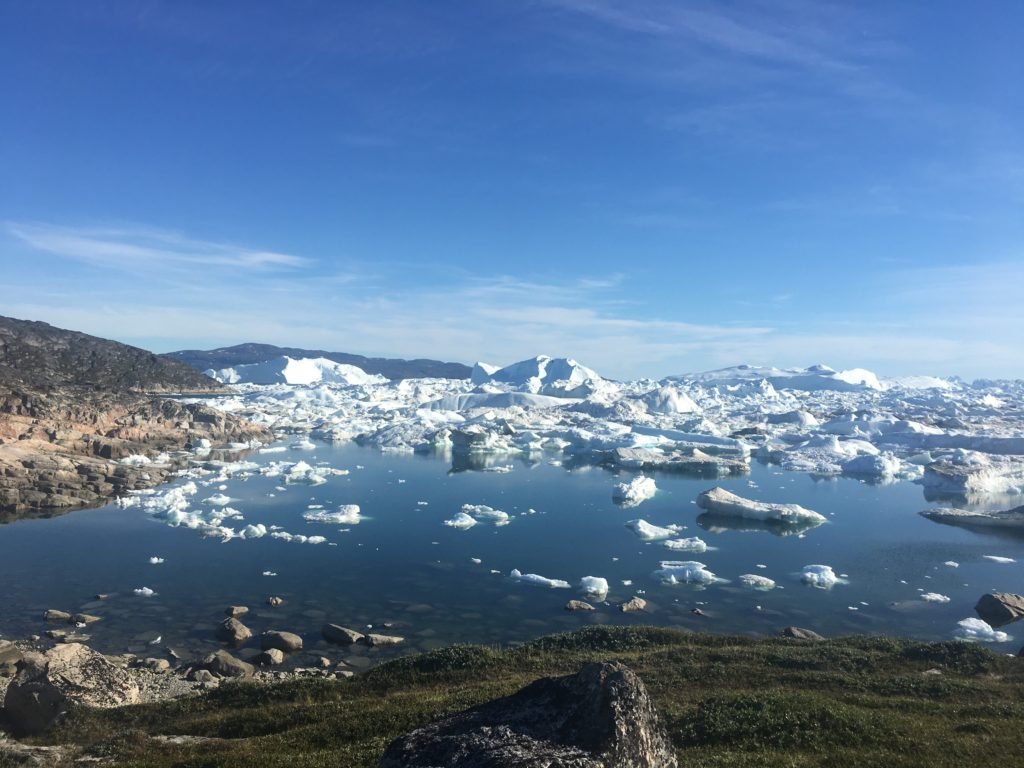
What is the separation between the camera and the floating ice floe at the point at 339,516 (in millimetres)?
37375

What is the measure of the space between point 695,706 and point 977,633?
17.7 metres

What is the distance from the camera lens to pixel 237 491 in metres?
44.6

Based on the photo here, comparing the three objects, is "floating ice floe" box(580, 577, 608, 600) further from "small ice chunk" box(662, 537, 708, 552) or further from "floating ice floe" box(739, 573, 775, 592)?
"small ice chunk" box(662, 537, 708, 552)

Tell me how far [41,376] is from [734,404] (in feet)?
330

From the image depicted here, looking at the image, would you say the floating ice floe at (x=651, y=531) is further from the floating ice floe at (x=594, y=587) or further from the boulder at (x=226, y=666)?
the boulder at (x=226, y=666)

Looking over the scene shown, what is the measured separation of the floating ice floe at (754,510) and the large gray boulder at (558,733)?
122 feet

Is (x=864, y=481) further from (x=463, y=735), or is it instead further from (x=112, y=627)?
(x=463, y=735)

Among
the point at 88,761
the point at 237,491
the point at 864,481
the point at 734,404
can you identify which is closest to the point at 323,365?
the point at 734,404

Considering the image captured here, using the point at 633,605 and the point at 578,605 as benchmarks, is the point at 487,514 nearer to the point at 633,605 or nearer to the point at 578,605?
Result: the point at 578,605

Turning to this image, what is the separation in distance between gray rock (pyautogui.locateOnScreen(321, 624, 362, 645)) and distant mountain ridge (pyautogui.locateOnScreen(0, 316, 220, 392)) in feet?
199

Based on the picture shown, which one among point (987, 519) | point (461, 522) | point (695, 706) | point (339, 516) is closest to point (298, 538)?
point (339, 516)

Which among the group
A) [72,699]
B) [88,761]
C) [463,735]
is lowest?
[72,699]

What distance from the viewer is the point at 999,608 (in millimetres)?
25203

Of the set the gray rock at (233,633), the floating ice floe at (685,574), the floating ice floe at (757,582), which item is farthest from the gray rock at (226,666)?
the floating ice floe at (757,582)
